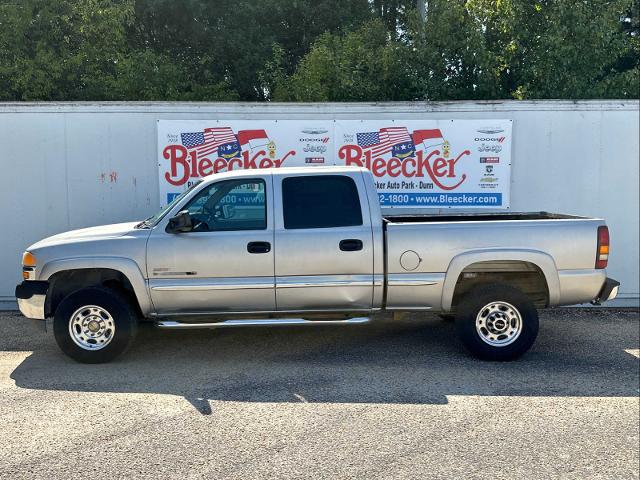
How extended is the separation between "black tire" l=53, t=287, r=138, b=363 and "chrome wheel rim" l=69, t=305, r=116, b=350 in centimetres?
1

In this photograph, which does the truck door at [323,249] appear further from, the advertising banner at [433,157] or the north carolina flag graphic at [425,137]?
the north carolina flag graphic at [425,137]

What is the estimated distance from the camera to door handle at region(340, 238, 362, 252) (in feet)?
19.8

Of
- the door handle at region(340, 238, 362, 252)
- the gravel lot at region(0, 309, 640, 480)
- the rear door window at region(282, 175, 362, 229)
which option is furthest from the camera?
the rear door window at region(282, 175, 362, 229)

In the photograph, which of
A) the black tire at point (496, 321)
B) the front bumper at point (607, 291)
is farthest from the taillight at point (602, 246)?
the black tire at point (496, 321)

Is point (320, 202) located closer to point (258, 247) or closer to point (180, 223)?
point (258, 247)

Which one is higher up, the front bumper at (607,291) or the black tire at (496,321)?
the front bumper at (607,291)

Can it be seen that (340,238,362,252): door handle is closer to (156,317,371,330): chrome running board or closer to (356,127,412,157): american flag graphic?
(156,317,371,330): chrome running board

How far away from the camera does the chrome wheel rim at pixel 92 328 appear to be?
607 centimetres

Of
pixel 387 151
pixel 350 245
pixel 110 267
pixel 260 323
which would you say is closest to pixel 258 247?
pixel 260 323

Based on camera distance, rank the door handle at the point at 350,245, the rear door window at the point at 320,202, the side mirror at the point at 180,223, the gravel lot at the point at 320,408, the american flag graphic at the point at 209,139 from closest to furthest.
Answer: the gravel lot at the point at 320,408 < the side mirror at the point at 180,223 < the door handle at the point at 350,245 < the rear door window at the point at 320,202 < the american flag graphic at the point at 209,139

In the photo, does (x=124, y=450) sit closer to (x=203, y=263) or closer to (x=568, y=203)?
(x=203, y=263)

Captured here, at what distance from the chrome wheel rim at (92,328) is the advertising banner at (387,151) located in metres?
2.86

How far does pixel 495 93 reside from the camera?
11.3 m

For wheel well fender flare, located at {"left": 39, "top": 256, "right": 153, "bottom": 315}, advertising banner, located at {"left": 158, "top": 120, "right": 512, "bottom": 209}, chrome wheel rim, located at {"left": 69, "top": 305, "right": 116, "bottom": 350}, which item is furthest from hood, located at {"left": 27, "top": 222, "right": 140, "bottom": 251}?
advertising banner, located at {"left": 158, "top": 120, "right": 512, "bottom": 209}
